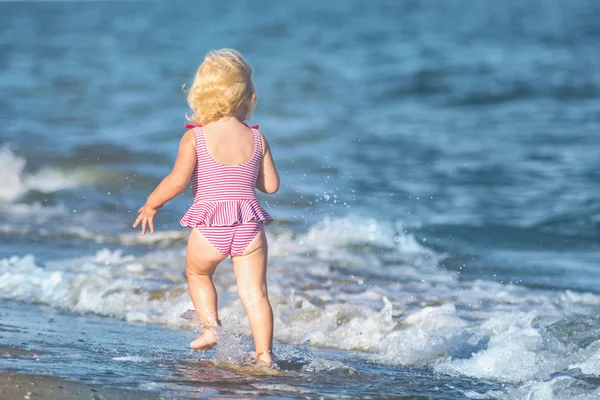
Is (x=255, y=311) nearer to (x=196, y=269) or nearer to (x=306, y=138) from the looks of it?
(x=196, y=269)

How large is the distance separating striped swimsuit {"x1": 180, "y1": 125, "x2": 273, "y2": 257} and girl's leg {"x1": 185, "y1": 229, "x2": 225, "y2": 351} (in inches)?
1.9

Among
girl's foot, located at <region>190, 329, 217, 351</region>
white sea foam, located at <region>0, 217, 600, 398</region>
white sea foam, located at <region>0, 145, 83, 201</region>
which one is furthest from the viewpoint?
white sea foam, located at <region>0, 145, 83, 201</region>

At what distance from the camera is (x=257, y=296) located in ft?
13.9

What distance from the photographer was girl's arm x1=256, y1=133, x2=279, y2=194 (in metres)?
4.38

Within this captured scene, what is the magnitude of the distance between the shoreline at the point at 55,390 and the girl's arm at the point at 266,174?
1282mm

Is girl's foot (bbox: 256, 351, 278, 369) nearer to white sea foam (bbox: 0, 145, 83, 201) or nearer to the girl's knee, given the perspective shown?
the girl's knee

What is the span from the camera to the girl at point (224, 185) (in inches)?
165

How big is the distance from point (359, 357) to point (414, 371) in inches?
18.0

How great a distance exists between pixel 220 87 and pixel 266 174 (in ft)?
1.63

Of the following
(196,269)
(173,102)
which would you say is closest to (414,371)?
(196,269)

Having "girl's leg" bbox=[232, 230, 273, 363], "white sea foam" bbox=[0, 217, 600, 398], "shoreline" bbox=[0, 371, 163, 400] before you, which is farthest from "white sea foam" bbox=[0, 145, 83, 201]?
"shoreline" bbox=[0, 371, 163, 400]

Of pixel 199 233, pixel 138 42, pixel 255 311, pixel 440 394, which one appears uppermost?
pixel 138 42

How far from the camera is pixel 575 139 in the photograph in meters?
13.0

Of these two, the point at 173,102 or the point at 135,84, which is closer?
the point at 173,102
